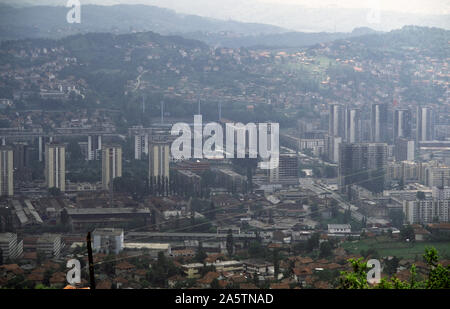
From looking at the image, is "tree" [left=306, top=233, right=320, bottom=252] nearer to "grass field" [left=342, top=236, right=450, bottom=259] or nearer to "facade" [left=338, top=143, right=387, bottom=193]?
"grass field" [left=342, top=236, right=450, bottom=259]

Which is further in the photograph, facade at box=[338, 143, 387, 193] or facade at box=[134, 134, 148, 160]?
facade at box=[134, 134, 148, 160]

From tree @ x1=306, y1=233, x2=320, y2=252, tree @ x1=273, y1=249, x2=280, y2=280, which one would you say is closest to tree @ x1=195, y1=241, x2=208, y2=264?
tree @ x1=273, y1=249, x2=280, y2=280

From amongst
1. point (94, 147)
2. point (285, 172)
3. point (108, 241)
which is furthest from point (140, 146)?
point (108, 241)

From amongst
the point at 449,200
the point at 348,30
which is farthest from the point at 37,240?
the point at 348,30

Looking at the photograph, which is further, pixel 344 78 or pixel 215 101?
pixel 344 78

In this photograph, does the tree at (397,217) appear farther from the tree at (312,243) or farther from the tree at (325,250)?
the tree at (325,250)

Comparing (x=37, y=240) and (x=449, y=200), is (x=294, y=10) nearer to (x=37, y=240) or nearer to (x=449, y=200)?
(x=449, y=200)
